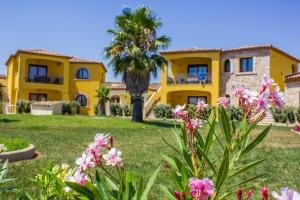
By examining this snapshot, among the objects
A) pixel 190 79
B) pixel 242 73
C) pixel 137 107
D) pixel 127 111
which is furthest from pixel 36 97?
pixel 242 73

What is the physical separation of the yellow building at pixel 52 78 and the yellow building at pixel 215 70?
9.63 meters

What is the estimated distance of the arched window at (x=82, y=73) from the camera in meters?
41.0

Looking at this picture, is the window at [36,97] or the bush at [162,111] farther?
the window at [36,97]

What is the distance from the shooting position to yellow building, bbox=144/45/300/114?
105ft

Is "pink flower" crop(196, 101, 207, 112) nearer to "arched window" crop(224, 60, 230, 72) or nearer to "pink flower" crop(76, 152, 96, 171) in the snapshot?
"pink flower" crop(76, 152, 96, 171)

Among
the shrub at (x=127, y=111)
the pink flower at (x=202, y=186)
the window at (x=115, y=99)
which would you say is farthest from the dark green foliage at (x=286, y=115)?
the pink flower at (x=202, y=186)

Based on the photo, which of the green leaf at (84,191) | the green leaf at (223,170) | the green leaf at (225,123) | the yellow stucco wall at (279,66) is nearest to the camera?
the green leaf at (223,170)

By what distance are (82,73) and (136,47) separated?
1983cm

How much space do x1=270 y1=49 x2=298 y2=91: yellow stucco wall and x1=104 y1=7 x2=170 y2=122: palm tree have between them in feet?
42.3

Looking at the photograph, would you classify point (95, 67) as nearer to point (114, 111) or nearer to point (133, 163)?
point (114, 111)

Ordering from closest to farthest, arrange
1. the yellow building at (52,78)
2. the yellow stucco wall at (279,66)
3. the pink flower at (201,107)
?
the pink flower at (201,107), the yellow stucco wall at (279,66), the yellow building at (52,78)

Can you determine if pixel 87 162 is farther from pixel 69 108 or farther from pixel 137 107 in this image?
pixel 69 108

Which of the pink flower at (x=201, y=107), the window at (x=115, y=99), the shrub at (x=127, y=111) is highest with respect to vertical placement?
the window at (x=115, y=99)

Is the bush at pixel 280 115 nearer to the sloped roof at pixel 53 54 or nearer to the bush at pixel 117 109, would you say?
the bush at pixel 117 109
